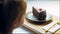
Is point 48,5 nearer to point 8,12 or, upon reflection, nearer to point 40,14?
point 40,14

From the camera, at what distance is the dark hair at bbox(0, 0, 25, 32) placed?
0.47 m

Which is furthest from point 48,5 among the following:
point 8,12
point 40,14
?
point 8,12

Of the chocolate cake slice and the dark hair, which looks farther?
the chocolate cake slice

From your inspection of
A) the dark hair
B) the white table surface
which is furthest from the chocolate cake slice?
the dark hair

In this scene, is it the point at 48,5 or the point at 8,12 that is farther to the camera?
the point at 48,5

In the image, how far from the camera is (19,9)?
19.4 inches

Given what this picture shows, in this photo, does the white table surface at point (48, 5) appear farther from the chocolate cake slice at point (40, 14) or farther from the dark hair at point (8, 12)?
the dark hair at point (8, 12)

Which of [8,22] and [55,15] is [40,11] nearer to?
[55,15]

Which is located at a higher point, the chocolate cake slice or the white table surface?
the white table surface

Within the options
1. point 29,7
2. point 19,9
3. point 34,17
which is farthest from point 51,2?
point 19,9

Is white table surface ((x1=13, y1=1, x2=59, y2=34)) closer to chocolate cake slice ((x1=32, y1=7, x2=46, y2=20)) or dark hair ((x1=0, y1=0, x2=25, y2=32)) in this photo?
chocolate cake slice ((x1=32, y1=7, x2=46, y2=20))

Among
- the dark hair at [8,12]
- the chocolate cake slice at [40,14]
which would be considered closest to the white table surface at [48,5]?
the chocolate cake slice at [40,14]

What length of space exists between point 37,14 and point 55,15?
0.44 feet

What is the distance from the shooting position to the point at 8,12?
474 mm
